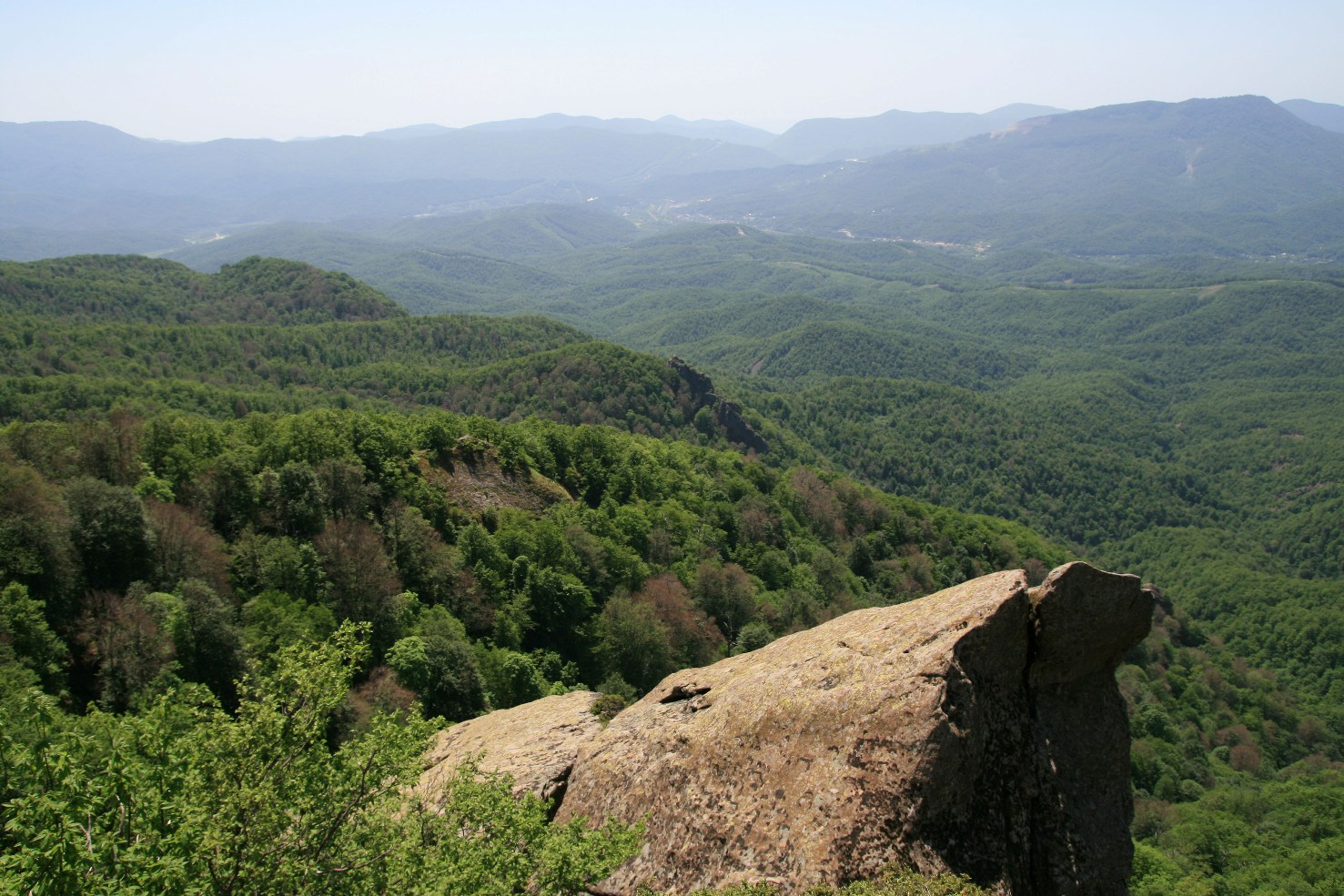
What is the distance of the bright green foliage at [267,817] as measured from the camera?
35.3ft

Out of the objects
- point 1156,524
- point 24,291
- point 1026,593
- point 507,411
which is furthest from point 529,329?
point 1026,593

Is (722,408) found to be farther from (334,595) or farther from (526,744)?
(526,744)

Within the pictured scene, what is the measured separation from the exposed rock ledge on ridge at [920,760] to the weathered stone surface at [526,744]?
1603mm

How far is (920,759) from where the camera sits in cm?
1366

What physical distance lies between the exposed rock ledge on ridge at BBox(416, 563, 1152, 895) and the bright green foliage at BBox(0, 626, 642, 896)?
2208 millimetres

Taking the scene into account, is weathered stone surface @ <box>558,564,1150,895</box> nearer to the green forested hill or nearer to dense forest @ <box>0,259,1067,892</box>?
dense forest @ <box>0,259,1067,892</box>

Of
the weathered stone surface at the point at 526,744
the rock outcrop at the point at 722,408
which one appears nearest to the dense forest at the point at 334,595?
the weathered stone surface at the point at 526,744

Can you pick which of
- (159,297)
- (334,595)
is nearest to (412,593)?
(334,595)

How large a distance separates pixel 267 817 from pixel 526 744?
29.4ft

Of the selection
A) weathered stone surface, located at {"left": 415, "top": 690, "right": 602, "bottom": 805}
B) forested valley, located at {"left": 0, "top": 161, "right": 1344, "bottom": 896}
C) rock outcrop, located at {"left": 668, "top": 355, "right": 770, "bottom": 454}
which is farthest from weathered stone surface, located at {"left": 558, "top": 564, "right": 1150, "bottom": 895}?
rock outcrop, located at {"left": 668, "top": 355, "right": 770, "bottom": 454}

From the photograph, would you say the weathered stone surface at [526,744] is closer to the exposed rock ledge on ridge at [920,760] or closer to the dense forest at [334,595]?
the exposed rock ledge on ridge at [920,760]

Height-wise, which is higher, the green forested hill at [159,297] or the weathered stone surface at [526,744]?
the green forested hill at [159,297]

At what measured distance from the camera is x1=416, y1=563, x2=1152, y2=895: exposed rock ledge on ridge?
535 inches

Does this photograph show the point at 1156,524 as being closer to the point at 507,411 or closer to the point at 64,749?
the point at 507,411
